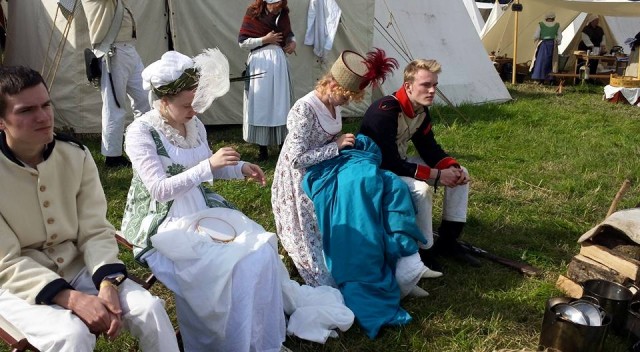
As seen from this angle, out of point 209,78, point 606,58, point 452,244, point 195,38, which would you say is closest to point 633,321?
point 452,244

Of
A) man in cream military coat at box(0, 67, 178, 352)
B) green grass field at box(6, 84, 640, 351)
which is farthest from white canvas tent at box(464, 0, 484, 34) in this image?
man in cream military coat at box(0, 67, 178, 352)

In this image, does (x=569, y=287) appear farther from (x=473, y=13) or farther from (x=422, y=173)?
(x=473, y=13)

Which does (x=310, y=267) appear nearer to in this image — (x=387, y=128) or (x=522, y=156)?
(x=387, y=128)

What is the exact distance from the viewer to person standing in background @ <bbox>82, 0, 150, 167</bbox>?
16.5 ft

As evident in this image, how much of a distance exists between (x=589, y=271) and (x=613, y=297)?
0.29 metres

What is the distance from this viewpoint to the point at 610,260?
3209mm

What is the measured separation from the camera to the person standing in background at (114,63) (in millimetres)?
5039

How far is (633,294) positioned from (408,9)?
19.9ft

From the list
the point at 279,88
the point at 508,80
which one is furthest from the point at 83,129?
the point at 508,80

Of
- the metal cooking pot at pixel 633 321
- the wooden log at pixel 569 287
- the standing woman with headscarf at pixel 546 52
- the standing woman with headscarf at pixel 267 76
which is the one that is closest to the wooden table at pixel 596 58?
the standing woman with headscarf at pixel 546 52

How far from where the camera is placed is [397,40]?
8.12 metres

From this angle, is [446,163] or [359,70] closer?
[359,70]

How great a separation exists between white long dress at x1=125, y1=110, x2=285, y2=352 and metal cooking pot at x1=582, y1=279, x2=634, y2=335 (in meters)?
1.62

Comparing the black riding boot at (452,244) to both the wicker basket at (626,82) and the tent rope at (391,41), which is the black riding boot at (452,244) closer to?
the tent rope at (391,41)
